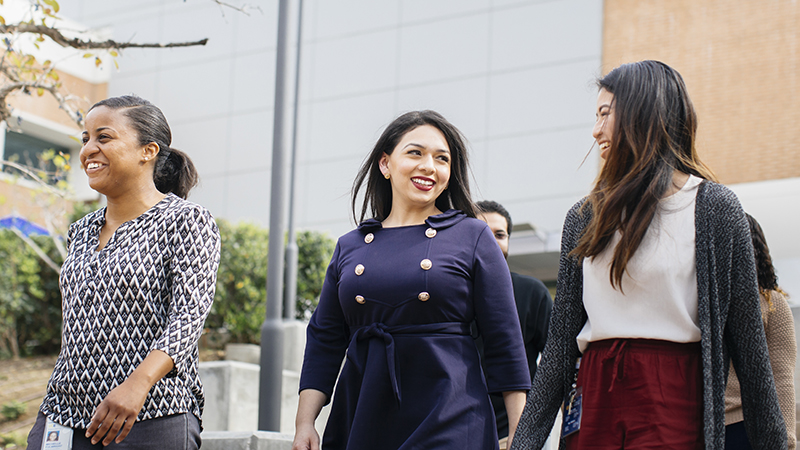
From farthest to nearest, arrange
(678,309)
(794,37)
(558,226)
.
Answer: (558,226) → (794,37) → (678,309)

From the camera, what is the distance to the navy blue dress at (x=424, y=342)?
2963 mm

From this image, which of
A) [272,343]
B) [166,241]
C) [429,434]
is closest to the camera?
[429,434]

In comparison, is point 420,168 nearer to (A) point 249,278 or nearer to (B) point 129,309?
(B) point 129,309

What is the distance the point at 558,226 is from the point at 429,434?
11753 mm

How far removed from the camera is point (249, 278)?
38.3 ft

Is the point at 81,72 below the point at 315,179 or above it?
above

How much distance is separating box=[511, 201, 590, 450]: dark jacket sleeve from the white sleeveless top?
0.15m

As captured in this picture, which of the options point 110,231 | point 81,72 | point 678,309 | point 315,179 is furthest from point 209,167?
point 678,309

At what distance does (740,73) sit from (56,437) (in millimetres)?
13258

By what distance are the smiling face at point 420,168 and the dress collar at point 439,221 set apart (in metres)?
0.09

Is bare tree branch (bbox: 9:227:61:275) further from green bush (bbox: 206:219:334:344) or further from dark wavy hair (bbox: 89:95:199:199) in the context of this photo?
dark wavy hair (bbox: 89:95:199:199)

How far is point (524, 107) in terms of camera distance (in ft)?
49.2

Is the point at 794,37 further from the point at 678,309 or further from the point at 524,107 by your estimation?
the point at 678,309

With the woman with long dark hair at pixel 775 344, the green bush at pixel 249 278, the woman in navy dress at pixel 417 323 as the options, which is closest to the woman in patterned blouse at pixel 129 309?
the woman in navy dress at pixel 417 323
